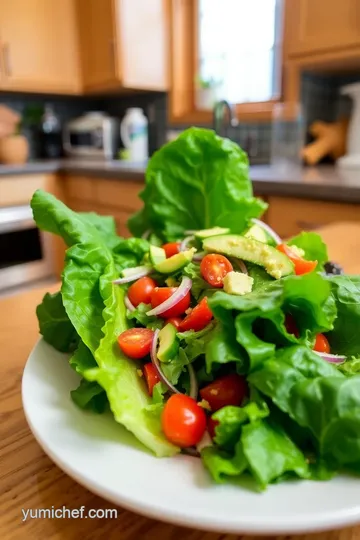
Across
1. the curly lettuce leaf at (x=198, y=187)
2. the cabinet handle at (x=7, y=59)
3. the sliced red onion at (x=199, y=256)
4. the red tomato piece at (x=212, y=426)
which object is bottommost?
the red tomato piece at (x=212, y=426)

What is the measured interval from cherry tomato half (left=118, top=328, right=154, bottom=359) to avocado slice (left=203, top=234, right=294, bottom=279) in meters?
0.19

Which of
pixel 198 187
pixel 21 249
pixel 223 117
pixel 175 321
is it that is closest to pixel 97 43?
pixel 223 117

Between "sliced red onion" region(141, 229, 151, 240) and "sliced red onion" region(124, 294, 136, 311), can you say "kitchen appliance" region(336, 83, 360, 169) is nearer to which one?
"sliced red onion" region(141, 229, 151, 240)

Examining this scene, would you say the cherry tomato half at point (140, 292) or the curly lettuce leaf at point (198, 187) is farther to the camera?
the curly lettuce leaf at point (198, 187)

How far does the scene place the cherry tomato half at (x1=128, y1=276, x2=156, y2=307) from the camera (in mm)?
704

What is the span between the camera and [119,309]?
67cm

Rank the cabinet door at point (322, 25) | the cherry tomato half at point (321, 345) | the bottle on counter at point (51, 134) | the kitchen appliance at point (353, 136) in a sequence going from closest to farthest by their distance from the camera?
the cherry tomato half at point (321, 345)
the cabinet door at point (322, 25)
the kitchen appliance at point (353, 136)
the bottle on counter at point (51, 134)

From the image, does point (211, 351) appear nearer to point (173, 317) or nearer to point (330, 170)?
point (173, 317)

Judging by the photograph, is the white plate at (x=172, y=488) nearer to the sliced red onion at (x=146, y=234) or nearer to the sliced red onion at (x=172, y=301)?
the sliced red onion at (x=172, y=301)

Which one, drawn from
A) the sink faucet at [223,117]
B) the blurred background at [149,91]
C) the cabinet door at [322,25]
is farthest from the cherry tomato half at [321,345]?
the sink faucet at [223,117]

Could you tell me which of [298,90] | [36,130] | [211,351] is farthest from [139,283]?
[36,130]

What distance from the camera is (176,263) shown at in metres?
0.73

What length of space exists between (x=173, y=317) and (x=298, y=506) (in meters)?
0.31

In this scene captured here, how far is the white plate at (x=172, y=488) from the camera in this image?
375mm
